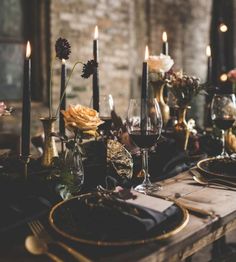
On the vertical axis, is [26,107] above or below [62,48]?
below

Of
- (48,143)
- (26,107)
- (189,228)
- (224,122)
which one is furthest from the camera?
(224,122)

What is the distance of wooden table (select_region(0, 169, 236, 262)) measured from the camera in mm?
761

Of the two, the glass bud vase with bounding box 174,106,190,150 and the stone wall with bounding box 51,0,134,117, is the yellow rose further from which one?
the stone wall with bounding box 51,0,134,117

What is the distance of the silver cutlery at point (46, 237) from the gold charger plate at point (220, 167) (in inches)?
24.9

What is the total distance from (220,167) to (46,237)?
2.39 feet

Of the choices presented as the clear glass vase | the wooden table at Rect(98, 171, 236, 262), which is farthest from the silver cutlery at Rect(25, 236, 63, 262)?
the clear glass vase

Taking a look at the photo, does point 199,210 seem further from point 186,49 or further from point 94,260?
point 186,49

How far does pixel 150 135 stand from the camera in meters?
1.19

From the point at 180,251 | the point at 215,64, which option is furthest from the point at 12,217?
the point at 215,64

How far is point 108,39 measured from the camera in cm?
418

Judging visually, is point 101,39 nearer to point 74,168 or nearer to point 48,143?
point 48,143

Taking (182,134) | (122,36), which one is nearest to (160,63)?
(182,134)

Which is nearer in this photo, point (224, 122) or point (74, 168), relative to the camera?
point (74, 168)

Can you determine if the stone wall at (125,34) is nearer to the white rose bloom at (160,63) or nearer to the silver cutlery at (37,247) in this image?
the white rose bloom at (160,63)
